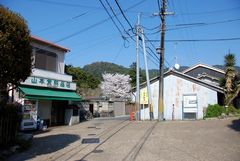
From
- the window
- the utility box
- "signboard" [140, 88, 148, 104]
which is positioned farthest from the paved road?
"signboard" [140, 88, 148, 104]

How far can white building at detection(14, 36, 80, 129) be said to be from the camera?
21.5 meters

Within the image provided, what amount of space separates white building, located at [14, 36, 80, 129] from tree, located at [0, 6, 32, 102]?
9047mm

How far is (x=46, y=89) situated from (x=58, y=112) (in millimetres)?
3696

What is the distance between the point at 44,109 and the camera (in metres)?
25.4

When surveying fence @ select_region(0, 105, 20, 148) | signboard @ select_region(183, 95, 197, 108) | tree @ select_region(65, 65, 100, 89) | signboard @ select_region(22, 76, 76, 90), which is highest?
tree @ select_region(65, 65, 100, 89)

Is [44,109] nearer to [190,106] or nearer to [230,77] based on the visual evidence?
[190,106]

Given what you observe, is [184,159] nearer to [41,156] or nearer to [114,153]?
[114,153]

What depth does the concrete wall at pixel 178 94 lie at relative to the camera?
31109mm

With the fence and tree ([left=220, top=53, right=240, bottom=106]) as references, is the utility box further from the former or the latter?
tree ([left=220, top=53, right=240, bottom=106])

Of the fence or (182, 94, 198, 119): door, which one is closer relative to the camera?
the fence

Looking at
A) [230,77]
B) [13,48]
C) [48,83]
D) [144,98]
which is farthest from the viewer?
[144,98]

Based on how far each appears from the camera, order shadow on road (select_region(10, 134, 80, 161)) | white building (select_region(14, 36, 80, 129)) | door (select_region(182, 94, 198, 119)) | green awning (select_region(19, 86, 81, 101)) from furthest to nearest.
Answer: door (select_region(182, 94, 198, 119)) → white building (select_region(14, 36, 80, 129)) → green awning (select_region(19, 86, 81, 101)) → shadow on road (select_region(10, 134, 80, 161))

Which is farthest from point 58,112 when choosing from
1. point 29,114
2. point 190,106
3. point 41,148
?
point 190,106

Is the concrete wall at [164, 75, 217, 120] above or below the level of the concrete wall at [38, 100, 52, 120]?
above
